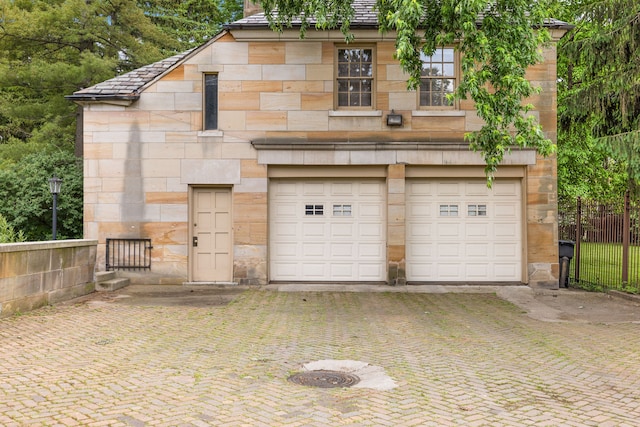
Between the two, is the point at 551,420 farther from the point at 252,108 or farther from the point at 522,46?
the point at 252,108

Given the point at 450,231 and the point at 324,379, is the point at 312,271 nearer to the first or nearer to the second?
the point at 450,231

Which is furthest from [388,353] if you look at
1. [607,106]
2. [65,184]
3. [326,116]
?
[65,184]

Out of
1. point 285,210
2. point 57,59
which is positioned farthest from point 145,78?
point 57,59

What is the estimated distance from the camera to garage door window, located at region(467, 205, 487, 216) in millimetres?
13555

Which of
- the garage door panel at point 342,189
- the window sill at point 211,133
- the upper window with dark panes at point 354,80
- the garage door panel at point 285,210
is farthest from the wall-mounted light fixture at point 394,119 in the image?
the window sill at point 211,133

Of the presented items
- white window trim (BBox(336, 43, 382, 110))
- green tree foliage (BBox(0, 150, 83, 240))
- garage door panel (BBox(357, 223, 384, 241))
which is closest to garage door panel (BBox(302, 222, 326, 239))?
garage door panel (BBox(357, 223, 384, 241))

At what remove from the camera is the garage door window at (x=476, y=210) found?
13555 millimetres

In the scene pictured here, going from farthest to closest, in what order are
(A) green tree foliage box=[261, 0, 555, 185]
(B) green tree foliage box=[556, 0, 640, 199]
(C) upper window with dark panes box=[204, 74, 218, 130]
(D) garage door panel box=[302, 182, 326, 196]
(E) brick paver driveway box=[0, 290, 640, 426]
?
(D) garage door panel box=[302, 182, 326, 196]
(C) upper window with dark panes box=[204, 74, 218, 130]
(B) green tree foliage box=[556, 0, 640, 199]
(A) green tree foliage box=[261, 0, 555, 185]
(E) brick paver driveway box=[0, 290, 640, 426]

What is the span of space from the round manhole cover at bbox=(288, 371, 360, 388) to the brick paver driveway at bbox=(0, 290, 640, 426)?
0.56 ft

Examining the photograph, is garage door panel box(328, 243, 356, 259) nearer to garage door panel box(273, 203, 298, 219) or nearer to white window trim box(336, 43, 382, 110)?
garage door panel box(273, 203, 298, 219)

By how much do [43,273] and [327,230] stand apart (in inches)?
267

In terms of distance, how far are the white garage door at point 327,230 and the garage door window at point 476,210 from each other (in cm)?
232

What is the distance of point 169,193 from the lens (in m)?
13.4

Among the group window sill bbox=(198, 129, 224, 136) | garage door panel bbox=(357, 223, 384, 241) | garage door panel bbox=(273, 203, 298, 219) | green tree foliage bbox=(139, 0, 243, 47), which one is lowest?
garage door panel bbox=(357, 223, 384, 241)
